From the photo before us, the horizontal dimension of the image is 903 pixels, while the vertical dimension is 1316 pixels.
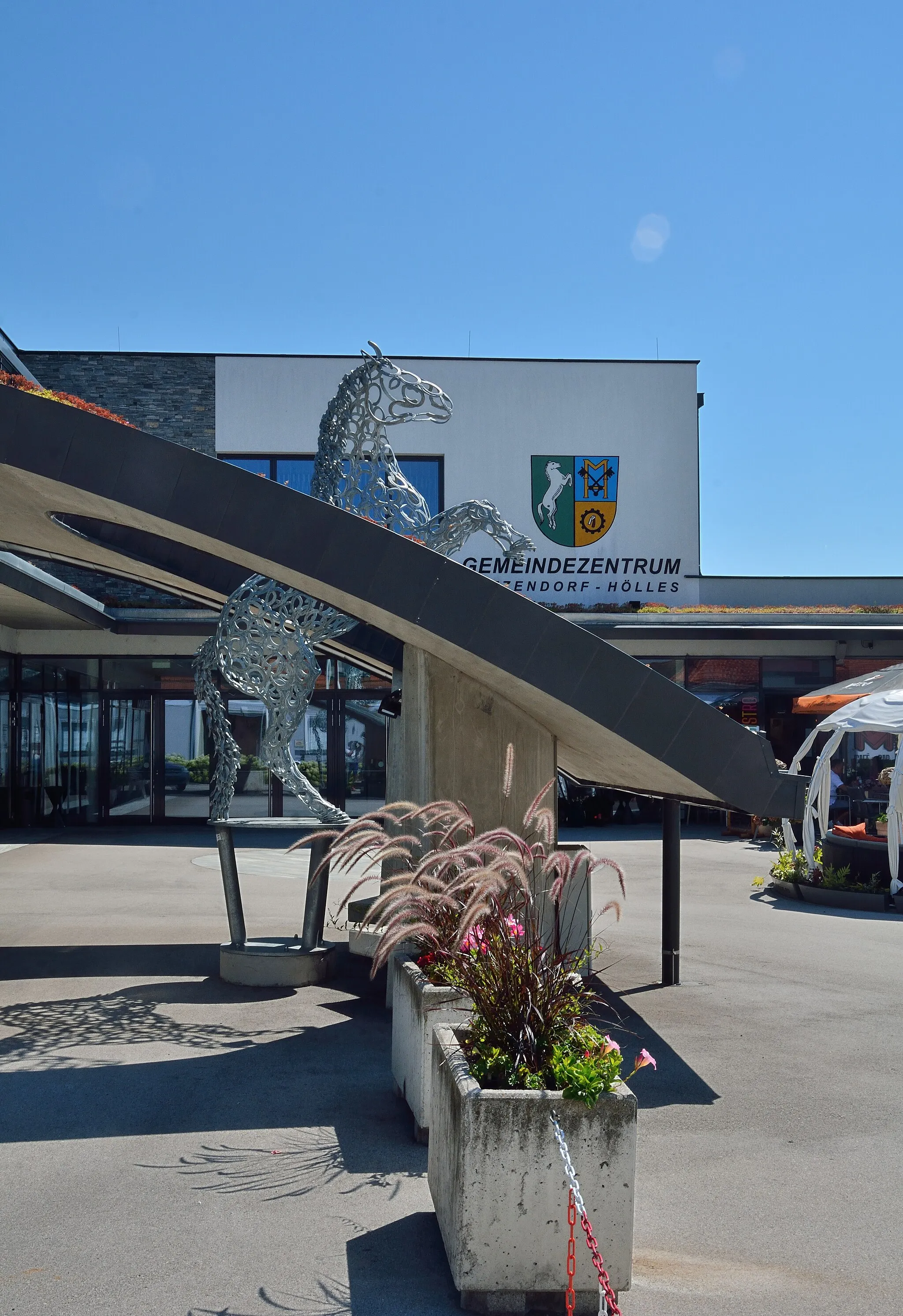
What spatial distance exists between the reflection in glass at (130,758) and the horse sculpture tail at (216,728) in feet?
49.0

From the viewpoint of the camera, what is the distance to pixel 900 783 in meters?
14.6

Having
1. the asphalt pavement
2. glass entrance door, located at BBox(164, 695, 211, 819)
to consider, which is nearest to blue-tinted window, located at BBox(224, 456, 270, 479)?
glass entrance door, located at BBox(164, 695, 211, 819)

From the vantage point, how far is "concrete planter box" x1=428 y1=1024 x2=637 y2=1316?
404 cm

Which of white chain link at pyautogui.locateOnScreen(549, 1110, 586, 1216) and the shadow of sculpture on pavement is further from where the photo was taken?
the shadow of sculpture on pavement

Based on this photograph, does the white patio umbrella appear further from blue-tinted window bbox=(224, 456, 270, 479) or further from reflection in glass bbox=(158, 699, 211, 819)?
blue-tinted window bbox=(224, 456, 270, 479)

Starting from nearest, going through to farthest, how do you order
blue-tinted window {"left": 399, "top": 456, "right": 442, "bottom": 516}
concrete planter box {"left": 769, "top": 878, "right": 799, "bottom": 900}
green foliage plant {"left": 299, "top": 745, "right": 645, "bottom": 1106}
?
1. green foliage plant {"left": 299, "top": 745, "right": 645, "bottom": 1106}
2. concrete planter box {"left": 769, "top": 878, "right": 799, "bottom": 900}
3. blue-tinted window {"left": 399, "top": 456, "right": 442, "bottom": 516}

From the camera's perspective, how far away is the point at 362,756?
24781 millimetres

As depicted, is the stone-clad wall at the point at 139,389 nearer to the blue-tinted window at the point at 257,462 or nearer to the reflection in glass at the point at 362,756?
the blue-tinted window at the point at 257,462

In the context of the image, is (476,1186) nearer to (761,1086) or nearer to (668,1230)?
(668,1230)

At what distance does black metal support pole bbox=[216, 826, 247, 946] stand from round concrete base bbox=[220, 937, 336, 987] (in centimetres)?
11

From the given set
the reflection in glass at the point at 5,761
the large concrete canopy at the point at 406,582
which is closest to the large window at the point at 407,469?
the reflection in glass at the point at 5,761

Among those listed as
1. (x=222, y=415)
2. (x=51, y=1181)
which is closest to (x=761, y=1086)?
(x=51, y=1181)

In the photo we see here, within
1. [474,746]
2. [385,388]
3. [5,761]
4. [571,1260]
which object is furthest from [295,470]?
[571,1260]

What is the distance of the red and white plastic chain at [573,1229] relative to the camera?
137 inches
